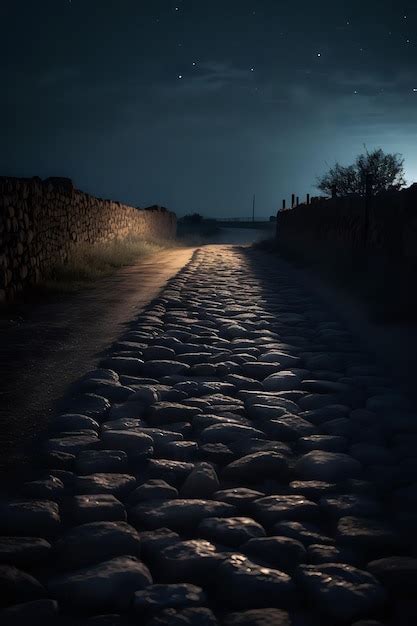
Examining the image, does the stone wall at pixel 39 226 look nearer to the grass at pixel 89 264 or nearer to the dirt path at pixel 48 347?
the grass at pixel 89 264

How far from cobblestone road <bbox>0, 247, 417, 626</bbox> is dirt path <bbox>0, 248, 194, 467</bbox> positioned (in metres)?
0.20

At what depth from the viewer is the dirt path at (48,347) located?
3.13 meters

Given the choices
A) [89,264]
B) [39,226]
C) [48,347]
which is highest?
[39,226]

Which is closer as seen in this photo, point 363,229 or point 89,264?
point 363,229

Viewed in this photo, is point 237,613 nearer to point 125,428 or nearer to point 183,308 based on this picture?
point 125,428

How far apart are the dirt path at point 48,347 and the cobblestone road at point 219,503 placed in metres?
0.20

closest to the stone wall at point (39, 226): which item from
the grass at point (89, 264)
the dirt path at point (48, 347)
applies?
the grass at point (89, 264)

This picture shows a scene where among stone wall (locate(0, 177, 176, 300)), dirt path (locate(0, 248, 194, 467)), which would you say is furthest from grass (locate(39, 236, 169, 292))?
dirt path (locate(0, 248, 194, 467))

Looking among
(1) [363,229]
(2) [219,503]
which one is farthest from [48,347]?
(1) [363,229]

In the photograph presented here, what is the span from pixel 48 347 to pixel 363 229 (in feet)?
20.8

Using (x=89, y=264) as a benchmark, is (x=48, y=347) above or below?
below

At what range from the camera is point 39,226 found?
29.0 ft

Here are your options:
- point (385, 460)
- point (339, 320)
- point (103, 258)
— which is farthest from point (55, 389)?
point (103, 258)

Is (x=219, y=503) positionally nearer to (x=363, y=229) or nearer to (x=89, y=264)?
(x=363, y=229)
